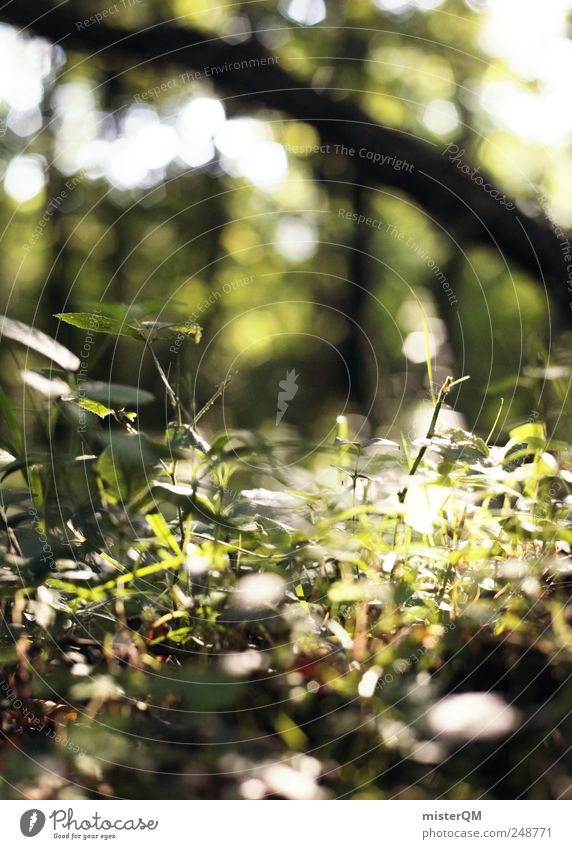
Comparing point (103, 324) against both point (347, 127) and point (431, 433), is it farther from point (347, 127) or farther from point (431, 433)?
point (347, 127)

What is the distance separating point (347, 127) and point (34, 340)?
1.06m

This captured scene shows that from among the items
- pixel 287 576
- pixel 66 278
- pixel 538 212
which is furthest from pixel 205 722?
pixel 66 278

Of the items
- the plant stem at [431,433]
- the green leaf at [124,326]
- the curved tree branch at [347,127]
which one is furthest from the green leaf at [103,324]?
the curved tree branch at [347,127]

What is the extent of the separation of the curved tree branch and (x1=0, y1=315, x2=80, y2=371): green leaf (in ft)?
3.10

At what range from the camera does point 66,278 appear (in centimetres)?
539

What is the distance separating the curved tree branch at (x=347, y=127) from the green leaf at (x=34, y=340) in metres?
0.94

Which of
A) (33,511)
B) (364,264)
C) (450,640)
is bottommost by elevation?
(450,640)

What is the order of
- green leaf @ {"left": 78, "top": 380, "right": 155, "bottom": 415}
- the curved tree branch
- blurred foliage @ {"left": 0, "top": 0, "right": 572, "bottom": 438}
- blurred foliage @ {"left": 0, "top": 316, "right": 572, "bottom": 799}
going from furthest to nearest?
blurred foliage @ {"left": 0, "top": 0, "right": 572, "bottom": 438}, the curved tree branch, green leaf @ {"left": 78, "top": 380, "right": 155, "bottom": 415}, blurred foliage @ {"left": 0, "top": 316, "right": 572, "bottom": 799}

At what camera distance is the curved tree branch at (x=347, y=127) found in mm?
1444

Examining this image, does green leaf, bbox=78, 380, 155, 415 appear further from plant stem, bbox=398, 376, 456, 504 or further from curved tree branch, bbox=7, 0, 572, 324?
curved tree branch, bbox=7, 0, 572, 324

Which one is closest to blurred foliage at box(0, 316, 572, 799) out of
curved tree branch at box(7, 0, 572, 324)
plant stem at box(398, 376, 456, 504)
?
plant stem at box(398, 376, 456, 504)

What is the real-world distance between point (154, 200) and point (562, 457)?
4.49m

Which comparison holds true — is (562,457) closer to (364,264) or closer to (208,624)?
(208,624)

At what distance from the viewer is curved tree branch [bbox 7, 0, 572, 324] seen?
4.74 ft
